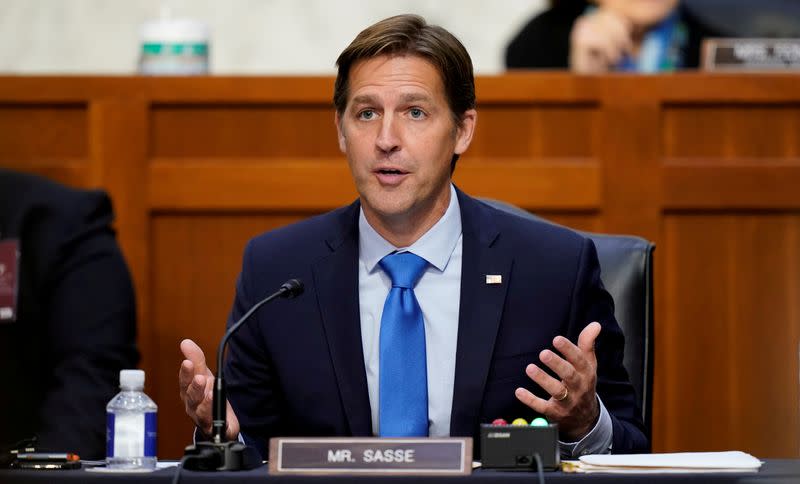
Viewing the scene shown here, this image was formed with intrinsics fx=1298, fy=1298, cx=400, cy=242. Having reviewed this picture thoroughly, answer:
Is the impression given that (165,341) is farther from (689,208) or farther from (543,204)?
(689,208)

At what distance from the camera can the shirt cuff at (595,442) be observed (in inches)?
78.5

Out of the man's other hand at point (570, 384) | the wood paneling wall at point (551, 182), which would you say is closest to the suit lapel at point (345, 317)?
the man's other hand at point (570, 384)

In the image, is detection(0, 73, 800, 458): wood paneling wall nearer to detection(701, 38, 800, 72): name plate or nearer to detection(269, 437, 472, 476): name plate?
detection(701, 38, 800, 72): name plate

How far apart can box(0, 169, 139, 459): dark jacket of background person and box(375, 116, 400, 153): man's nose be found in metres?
0.98

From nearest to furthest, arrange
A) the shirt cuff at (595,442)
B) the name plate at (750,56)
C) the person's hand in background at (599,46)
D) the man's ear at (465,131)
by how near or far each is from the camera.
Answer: the shirt cuff at (595,442)
the man's ear at (465,131)
the name plate at (750,56)
the person's hand in background at (599,46)

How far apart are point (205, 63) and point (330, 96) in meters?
0.39

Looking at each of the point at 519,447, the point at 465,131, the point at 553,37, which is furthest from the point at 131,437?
the point at 553,37

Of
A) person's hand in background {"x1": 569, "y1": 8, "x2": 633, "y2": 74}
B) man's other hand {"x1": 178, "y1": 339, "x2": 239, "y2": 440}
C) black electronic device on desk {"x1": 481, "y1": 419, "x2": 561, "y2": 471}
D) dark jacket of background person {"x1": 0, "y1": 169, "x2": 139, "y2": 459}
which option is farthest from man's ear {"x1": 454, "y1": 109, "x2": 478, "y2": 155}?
person's hand in background {"x1": 569, "y1": 8, "x2": 633, "y2": 74}

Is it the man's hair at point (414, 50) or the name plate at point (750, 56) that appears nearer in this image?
the man's hair at point (414, 50)

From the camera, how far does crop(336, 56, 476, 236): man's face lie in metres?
2.18

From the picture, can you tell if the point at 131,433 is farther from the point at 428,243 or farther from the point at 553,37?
the point at 553,37

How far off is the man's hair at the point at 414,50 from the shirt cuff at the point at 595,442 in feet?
1.99

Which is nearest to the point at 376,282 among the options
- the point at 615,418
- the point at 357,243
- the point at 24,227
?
the point at 357,243

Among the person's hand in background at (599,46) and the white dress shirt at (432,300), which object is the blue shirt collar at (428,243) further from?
the person's hand in background at (599,46)
